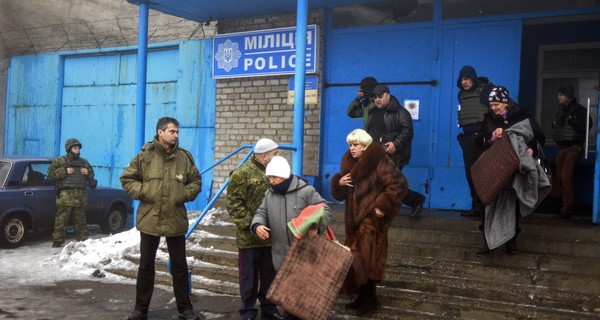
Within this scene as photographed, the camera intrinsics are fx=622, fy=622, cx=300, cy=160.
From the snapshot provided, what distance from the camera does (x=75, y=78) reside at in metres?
12.6

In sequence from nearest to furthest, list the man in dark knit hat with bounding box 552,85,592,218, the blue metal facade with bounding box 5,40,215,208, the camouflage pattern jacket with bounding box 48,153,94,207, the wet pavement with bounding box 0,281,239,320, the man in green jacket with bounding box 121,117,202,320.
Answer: the man in green jacket with bounding box 121,117,202,320, the wet pavement with bounding box 0,281,239,320, the man in dark knit hat with bounding box 552,85,592,218, the camouflage pattern jacket with bounding box 48,153,94,207, the blue metal facade with bounding box 5,40,215,208

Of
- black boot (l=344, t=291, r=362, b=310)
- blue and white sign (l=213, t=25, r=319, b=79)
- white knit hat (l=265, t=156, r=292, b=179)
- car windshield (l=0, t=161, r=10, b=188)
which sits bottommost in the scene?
black boot (l=344, t=291, r=362, b=310)

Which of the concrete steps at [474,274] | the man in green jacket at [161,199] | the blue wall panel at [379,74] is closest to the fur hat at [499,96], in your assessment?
the concrete steps at [474,274]

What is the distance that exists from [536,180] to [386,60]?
360 cm

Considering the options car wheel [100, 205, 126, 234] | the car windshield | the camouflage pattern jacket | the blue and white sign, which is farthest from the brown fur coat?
car wheel [100, 205, 126, 234]

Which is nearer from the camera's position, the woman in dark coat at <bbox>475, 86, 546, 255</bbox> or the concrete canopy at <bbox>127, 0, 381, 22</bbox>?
the woman in dark coat at <bbox>475, 86, 546, 255</bbox>

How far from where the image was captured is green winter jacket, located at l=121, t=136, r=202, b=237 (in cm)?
529

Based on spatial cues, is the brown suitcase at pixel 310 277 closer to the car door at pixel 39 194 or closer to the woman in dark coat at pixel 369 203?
the woman in dark coat at pixel 369 203

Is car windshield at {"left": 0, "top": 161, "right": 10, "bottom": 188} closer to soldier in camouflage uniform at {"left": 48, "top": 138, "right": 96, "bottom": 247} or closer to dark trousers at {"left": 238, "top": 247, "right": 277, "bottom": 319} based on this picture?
soldier in camouflage uniform at {"left": 48, "top": 138, "right": 96, "bottom": 247}

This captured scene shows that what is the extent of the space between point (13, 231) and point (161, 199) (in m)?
5.07

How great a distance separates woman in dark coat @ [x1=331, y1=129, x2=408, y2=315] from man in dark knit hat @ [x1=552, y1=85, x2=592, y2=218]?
2596mm

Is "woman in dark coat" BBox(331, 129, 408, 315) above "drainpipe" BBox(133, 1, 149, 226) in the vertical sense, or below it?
below

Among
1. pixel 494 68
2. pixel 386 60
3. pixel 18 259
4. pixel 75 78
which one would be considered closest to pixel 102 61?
pixel 75 78

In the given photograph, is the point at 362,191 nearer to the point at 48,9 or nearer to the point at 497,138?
the point at 497,138
